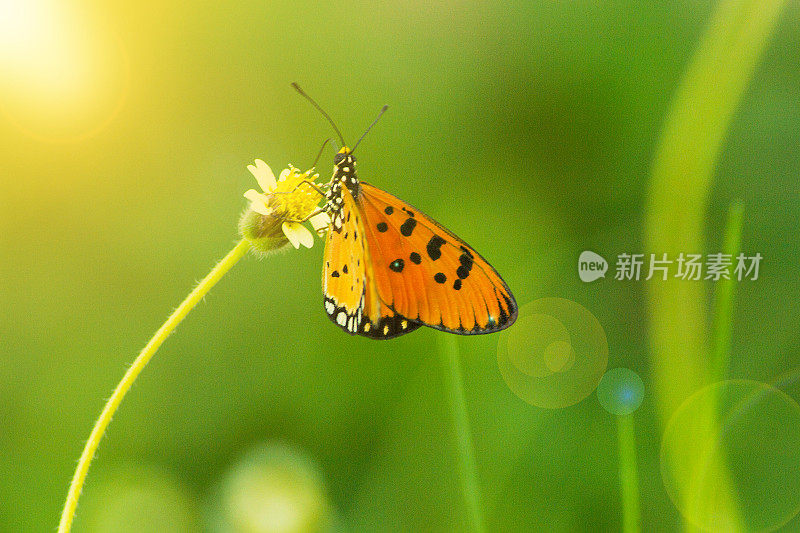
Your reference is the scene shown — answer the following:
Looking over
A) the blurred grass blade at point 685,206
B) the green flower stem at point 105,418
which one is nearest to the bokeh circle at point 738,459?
the blurred grass blade at point 685,206

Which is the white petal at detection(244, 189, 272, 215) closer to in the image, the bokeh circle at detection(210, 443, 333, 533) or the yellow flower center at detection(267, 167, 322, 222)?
the yellow flower center at detection(267, 167, 322, 222)

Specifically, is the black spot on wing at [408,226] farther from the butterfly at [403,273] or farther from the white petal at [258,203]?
the white petal at [258,203]

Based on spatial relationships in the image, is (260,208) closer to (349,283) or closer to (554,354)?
(349,283)

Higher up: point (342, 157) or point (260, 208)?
point (342, 157)

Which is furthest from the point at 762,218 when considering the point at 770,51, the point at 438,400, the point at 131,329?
the point at 131,329

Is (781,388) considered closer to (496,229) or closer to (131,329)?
(496,229)

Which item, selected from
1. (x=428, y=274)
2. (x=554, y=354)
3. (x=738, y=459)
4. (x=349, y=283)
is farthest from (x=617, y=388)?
(x=349, y=283)

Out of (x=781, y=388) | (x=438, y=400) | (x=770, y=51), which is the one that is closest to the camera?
(x=781, y=388)
